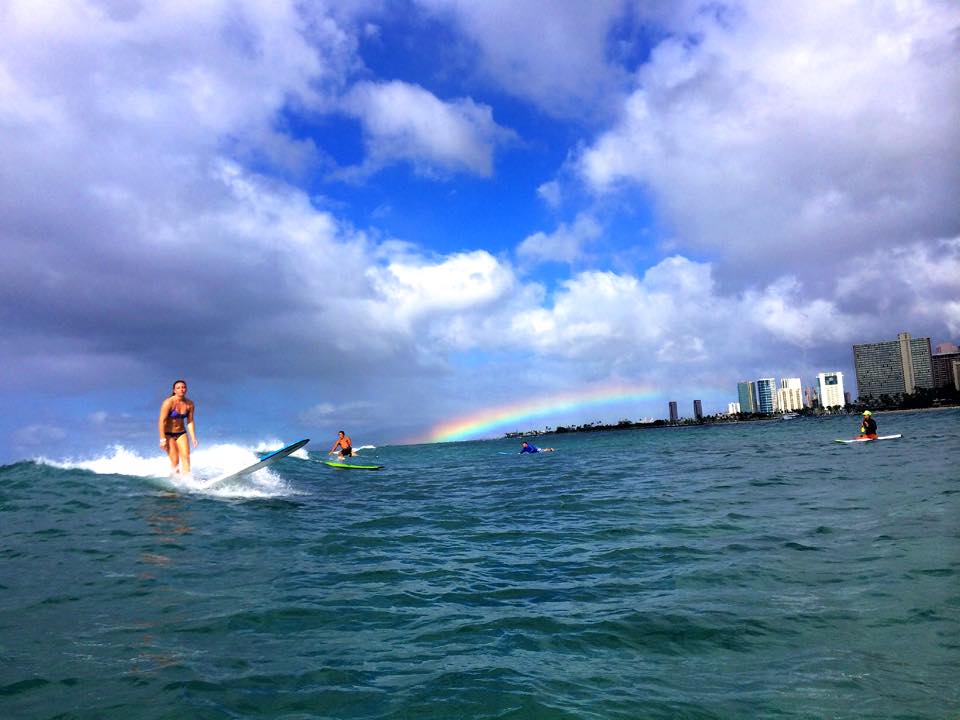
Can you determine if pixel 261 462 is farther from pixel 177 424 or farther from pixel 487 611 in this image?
pixel 487 611

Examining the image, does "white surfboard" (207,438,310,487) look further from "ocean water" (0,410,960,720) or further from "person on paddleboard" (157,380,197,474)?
"ocean water" (0,410,960,720)

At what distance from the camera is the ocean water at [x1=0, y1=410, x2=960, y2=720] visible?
A: 14.9 feet

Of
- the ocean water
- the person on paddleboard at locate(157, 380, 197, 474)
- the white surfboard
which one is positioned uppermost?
the person on paddleboard at locate(157, 380, 197, 474)

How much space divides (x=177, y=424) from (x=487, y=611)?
1383 centimetres

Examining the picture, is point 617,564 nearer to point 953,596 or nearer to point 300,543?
point 953,596

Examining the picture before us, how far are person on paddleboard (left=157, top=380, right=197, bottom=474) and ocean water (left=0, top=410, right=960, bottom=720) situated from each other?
282 cm

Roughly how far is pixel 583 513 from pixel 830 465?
15.1 metres

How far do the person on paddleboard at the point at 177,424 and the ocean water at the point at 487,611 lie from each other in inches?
111

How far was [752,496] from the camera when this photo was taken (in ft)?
51.3

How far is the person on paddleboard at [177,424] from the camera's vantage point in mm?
16516

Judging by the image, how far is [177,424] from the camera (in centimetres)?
1698

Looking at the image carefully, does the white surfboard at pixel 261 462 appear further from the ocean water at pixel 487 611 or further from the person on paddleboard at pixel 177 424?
the ocean water at pixel 487 611

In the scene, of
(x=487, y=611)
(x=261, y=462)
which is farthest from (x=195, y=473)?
(x=487, y=611)

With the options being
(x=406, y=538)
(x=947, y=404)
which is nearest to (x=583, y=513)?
(x=406, y=538)
